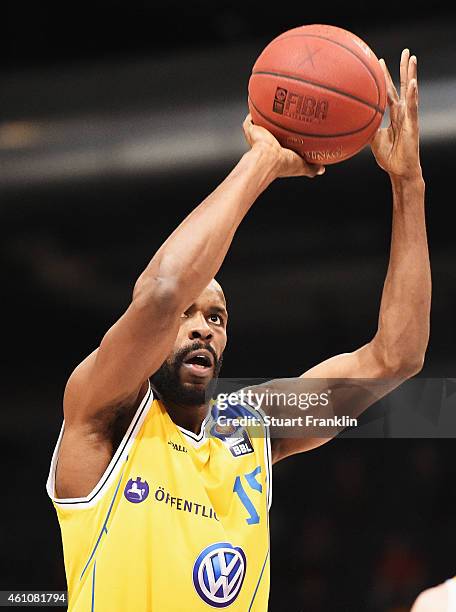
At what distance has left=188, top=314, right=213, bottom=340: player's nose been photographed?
192cm

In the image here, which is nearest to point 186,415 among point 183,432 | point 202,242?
point 183,432

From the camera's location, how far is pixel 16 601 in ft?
9.36

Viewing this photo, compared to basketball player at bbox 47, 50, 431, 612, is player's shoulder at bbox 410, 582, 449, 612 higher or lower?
lower

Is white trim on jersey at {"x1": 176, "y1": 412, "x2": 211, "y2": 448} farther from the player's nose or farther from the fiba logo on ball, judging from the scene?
the fiba logo on ball

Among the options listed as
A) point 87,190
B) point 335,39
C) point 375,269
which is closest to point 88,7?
point 87,190

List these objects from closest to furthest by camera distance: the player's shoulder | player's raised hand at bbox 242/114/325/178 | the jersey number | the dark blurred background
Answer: the player's shoulder → player's raised hand at bbox 242/114/325/178 → the jersey number → the dark blurred background

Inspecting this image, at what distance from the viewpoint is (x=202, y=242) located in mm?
1452

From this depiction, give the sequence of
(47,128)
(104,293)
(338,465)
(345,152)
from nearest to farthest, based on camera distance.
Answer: (345,152) → (338,465) → (104,293) → (47,128)

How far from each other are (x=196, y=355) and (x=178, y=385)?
0.24ft

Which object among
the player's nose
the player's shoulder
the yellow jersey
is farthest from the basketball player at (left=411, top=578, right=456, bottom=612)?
→ the player's nose

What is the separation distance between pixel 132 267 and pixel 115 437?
57.8 inches

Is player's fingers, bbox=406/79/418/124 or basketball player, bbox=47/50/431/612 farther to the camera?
player's fingers, bbox=406/79/418/124

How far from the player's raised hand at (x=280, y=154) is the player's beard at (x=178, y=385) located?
0.44m

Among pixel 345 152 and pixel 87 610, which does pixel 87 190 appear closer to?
pixel 345 152
